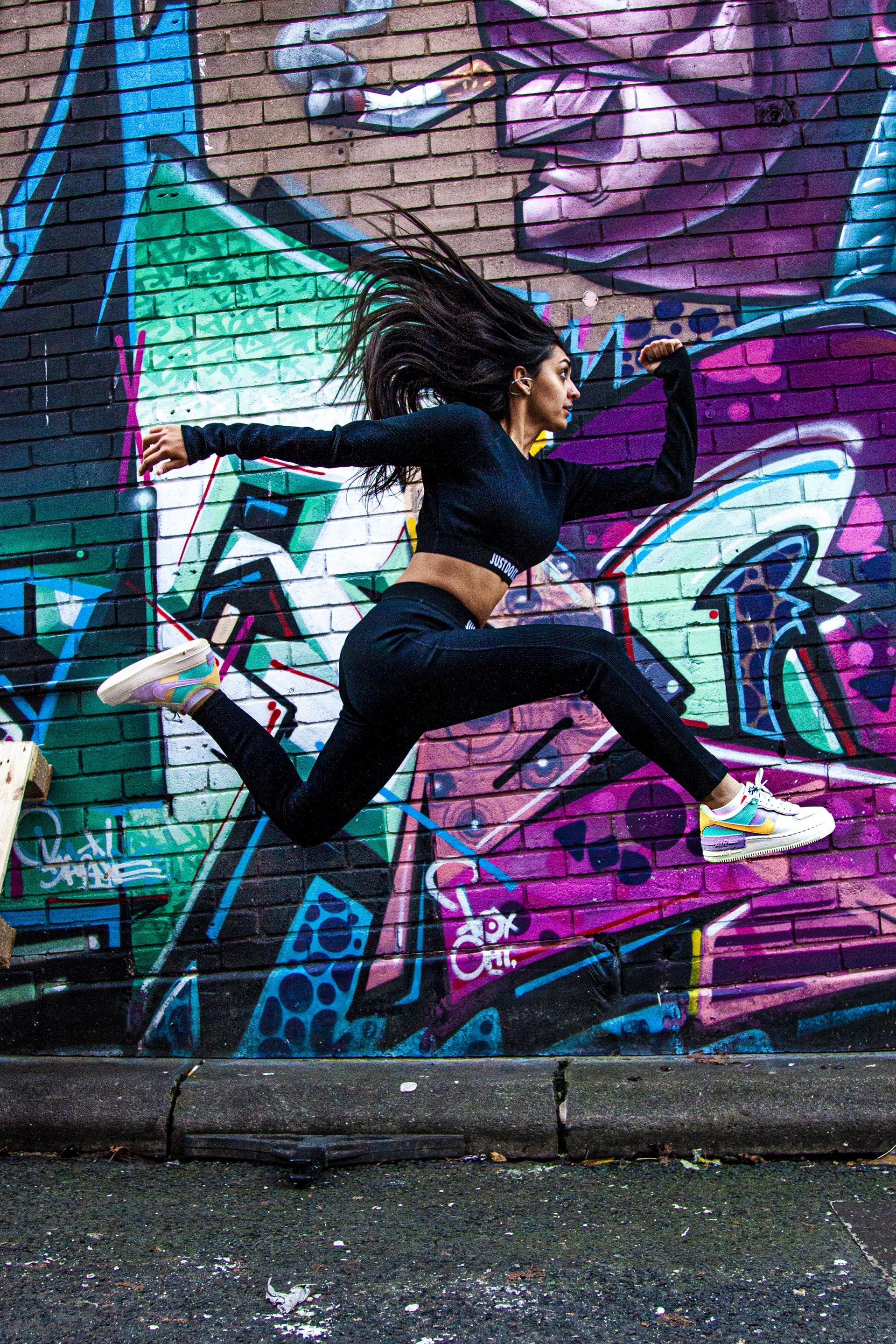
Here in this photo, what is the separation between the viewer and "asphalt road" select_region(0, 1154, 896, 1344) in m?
2.15

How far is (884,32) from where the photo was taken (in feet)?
13.2

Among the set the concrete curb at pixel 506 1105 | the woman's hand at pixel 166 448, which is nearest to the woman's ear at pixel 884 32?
the woman's hand at pixel 166 448

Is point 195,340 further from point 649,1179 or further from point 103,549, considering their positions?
point 649,1179

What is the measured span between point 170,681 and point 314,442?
749 mm

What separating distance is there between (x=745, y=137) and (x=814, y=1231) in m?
3.85

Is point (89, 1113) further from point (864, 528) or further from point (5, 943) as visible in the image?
point (864, 528)

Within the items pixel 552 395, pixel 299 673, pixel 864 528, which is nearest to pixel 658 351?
pixel 552 395

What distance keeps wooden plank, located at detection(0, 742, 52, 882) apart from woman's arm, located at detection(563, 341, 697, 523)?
215 cm

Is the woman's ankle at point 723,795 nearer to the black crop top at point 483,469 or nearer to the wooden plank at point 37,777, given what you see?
the black crop top at point 483,469

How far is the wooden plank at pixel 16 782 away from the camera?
11.5 ft

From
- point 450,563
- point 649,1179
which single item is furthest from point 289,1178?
point 450,563

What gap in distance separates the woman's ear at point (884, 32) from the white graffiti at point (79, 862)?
170 inches

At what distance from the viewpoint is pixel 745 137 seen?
4.02 m

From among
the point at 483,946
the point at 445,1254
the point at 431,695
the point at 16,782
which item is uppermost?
the point at 431,695
